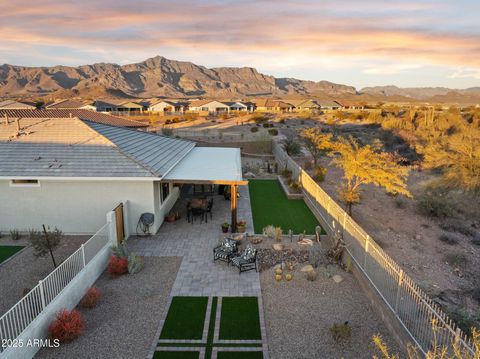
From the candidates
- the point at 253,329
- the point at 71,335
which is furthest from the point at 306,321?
the point at 71,335

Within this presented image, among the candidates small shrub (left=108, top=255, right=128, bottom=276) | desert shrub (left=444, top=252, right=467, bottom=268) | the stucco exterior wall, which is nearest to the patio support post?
the stucco exterior wall

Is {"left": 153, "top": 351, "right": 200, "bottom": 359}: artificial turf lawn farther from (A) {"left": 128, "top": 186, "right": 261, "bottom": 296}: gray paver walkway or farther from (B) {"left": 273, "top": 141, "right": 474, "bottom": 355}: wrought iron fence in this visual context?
(B) {"left": 273, "top": 141, "right": 474, "bottom": 355}: wrought iron fence

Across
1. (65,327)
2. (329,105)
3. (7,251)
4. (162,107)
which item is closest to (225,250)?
(65,327)

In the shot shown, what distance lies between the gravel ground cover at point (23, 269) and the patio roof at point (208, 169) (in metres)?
4.66

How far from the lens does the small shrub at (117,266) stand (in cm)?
1124

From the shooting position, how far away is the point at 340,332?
816 cm

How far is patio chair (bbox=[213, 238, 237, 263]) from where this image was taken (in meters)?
12.1

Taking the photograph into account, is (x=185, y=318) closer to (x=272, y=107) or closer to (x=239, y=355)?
(x=239, y=355)

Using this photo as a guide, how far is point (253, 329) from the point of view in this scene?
8.70 metres

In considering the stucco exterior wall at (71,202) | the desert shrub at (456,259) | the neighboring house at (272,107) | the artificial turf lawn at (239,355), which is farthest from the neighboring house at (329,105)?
the artificial turf lawn at (239,355)

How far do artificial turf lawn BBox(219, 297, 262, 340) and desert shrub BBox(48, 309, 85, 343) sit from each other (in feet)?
11.3

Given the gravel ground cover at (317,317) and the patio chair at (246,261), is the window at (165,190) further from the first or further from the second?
the gravel ground cover at (317,317)

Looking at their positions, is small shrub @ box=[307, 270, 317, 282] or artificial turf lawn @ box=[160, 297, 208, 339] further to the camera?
small shrub @ box=[307, 270, 317, 282]

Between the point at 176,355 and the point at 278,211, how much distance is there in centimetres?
1114
